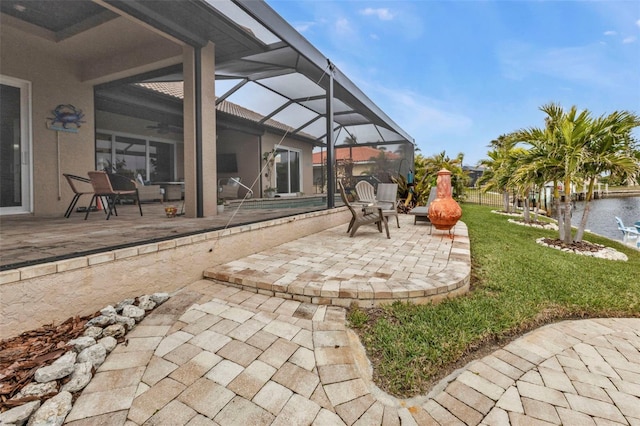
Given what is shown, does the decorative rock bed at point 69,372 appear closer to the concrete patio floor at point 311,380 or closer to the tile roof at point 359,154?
the concrete patio floor at point 311,380

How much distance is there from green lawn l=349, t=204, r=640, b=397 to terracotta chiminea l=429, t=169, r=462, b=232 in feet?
3.02

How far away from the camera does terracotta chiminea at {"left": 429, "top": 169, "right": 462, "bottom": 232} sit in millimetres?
5145

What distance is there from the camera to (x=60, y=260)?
2.06 m

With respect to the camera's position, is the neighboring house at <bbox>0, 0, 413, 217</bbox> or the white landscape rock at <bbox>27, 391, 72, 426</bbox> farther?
the neighboring house at <bbox>0, 0, 413, 217</bbox>

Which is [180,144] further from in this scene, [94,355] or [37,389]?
[37,389]

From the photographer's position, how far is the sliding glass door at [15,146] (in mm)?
4695

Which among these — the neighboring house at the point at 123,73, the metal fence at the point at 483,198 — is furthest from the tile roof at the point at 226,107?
the metal fence at the point at 483,198

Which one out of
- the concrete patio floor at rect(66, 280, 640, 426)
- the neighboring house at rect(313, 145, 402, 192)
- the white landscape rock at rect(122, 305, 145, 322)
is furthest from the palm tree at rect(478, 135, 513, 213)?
the white landscape rock at rect(122, 305, 145, 322)

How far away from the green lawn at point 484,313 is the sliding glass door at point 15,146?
6028 mm

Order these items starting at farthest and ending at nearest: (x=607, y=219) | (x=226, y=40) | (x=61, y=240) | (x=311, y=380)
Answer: (x=607, y=219)
(x=226, y=40)
(x=61, y=240)
(x=311, y=380)

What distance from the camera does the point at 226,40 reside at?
464cm

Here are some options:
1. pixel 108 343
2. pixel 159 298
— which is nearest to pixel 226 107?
pixel 159 298

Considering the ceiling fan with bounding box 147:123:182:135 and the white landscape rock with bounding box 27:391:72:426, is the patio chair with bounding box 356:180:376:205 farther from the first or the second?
the white landscape rock with bounding box 27:391:72:426

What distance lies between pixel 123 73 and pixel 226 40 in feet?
8.10
